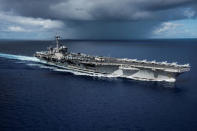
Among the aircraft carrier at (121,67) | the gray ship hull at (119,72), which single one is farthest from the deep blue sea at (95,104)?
the aircraft carrier at (121,67)

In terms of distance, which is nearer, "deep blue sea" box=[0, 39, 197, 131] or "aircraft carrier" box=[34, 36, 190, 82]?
"deep blue sea" box=[0, 39, 197, 131]

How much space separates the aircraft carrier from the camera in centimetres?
7081

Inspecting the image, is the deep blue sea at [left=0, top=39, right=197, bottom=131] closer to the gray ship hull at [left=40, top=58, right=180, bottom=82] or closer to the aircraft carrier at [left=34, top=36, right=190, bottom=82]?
the gray ship hull at [left=40, top=58, right=180, bottom=82]

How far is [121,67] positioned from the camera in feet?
250

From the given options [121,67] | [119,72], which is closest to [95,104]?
[121,67]

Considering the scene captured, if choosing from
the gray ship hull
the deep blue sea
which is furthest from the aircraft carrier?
the deep blue sea

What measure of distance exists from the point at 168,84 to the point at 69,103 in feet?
98.6

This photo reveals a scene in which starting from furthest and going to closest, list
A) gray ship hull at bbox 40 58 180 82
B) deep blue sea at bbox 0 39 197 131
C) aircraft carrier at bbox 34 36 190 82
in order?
gray ship hull at bbox 40 58 180 82 → aircraft carrier at bbox 34 36 190 82 → deep blue sea at bbox 0 39 197 131

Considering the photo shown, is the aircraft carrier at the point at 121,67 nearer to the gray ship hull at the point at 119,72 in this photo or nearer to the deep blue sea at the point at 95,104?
the gray ship hull at the point at 119,72

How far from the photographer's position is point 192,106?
165ft

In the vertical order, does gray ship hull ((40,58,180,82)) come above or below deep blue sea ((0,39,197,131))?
above

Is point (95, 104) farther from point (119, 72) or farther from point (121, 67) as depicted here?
point (119, 72)

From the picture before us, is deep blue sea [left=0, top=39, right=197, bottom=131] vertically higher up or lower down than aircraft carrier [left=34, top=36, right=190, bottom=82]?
lower down

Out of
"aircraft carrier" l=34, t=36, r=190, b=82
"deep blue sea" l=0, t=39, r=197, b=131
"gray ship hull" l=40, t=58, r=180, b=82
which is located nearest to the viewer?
"deep blue sea" l=0, t=39, r=197, b=131
